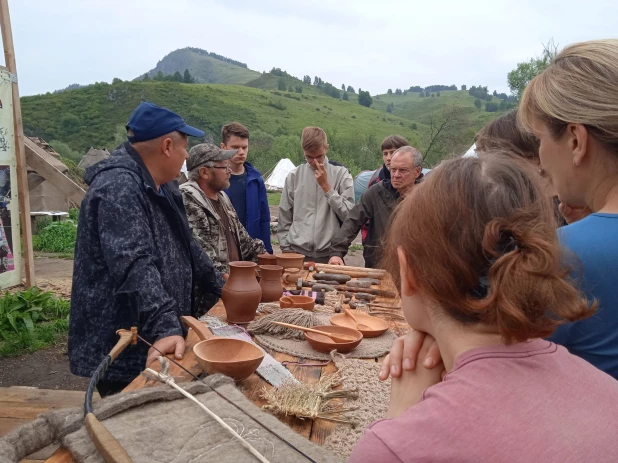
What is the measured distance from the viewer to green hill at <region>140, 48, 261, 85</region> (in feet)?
474

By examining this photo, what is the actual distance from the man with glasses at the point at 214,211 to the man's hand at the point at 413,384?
2356mm

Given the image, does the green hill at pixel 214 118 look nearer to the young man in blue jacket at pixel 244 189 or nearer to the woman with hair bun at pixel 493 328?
the young man in blue jacket at pixel 244 189

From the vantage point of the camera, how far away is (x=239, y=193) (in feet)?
15.0

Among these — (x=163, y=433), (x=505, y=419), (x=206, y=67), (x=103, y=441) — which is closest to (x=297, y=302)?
(x=163, y=433)

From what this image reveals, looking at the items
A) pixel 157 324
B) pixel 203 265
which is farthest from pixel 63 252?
pixel 157 324

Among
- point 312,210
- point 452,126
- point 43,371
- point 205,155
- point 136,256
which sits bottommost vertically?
point 43,371

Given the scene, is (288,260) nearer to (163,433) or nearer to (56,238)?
(163,433)

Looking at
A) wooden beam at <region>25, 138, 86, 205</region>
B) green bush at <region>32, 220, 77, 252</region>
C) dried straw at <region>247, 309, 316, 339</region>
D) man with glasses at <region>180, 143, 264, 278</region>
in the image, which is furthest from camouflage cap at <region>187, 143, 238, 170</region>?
green bush at <region>32, 220, 77, 252</region>

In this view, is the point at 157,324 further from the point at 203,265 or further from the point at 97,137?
the point at 97,137

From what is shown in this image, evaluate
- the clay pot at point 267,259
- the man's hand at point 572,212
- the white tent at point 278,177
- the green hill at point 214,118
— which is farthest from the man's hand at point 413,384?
the green hill at point 214,118

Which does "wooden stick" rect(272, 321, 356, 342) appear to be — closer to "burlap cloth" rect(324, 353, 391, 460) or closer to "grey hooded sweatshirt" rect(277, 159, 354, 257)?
"burlap cloth" rect(324, 353, 391, 460)

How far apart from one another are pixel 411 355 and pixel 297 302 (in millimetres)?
1552

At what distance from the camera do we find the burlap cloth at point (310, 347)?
2.06 m

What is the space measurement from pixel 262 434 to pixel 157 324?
0.88 metres
